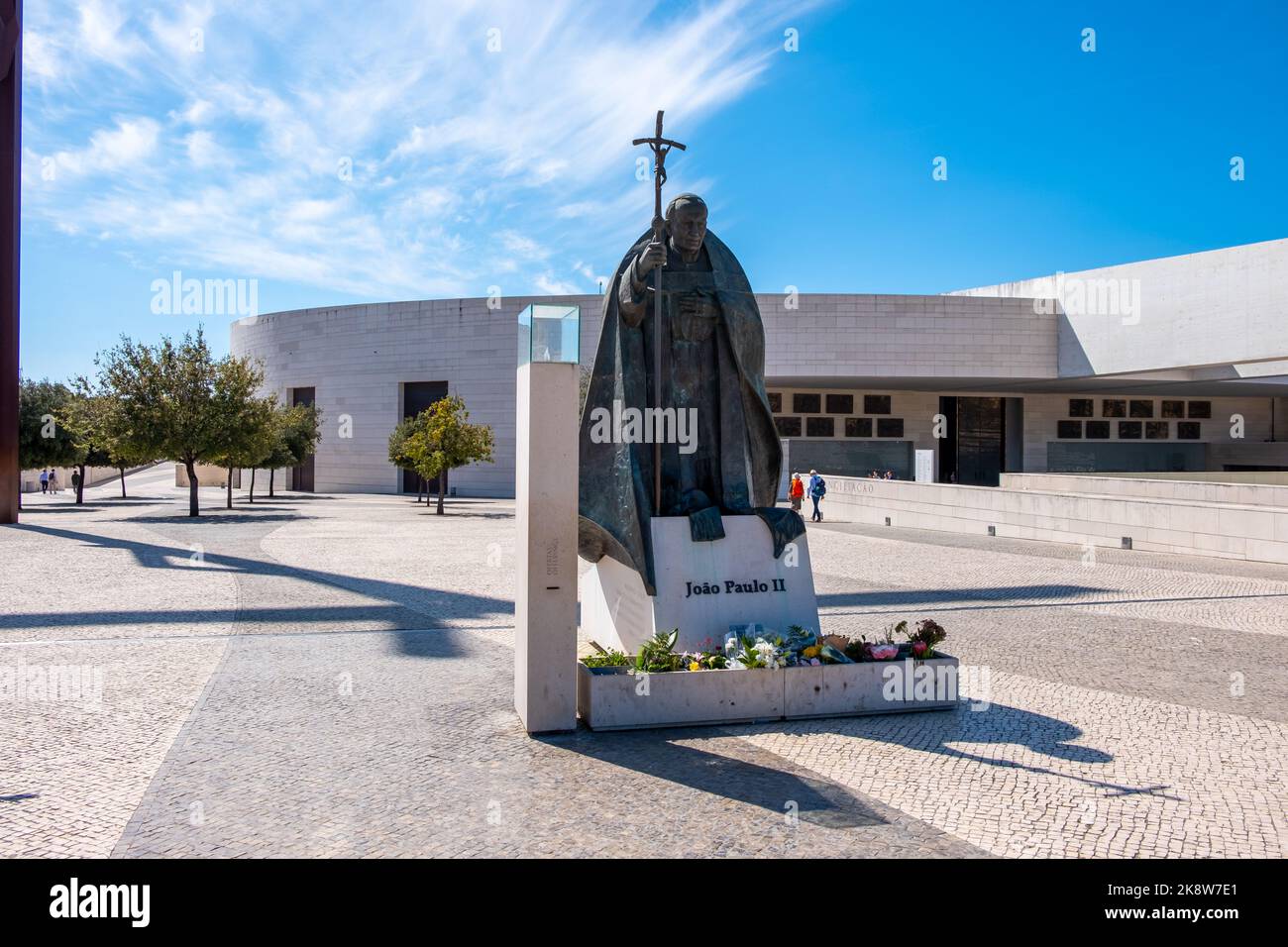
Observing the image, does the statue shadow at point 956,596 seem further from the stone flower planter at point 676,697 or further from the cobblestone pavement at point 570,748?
the stone flower planter at point 676,697

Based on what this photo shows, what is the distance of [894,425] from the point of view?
4422cm

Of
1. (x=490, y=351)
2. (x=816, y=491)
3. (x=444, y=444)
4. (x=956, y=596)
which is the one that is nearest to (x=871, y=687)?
(x=956, y=596)

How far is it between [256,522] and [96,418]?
5.86m

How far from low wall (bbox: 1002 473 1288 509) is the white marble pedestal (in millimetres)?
14206

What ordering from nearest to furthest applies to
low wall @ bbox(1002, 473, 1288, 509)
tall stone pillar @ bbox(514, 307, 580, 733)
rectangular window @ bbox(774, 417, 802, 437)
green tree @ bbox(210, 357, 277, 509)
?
tall stone pillar @ bbox(514, 307, 580, 733), low wall @ bbox(1002, 473, 1288, 509), green tree @ bbox(210, 357, 277, 509), rectangular window @ bbox(774, 417, 802, 437)

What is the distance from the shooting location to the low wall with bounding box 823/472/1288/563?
1498 cm

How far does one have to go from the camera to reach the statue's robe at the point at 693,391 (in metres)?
6.95

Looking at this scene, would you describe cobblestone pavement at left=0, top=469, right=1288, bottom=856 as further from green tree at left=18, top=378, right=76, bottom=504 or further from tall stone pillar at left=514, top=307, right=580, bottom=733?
green tree at left=18, top=378, right=76, bottom=504

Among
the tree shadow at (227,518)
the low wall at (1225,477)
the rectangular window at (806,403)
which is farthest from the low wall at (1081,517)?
the tree shadow at (227,518)

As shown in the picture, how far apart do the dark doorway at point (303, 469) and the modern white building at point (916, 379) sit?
0.38 ft

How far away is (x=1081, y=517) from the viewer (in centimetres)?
1850

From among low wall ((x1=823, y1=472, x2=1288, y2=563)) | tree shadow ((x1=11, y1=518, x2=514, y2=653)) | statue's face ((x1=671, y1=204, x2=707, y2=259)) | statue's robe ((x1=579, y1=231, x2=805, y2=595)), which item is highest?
statue's face ((x1=671, y1=204, x2=707, y2=259))

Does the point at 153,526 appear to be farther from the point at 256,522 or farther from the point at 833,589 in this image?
the point at 833,589

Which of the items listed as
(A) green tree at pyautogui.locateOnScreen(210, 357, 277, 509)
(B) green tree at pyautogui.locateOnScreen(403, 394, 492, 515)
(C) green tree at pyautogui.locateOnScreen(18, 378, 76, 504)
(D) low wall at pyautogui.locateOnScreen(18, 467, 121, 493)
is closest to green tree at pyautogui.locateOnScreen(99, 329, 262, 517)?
(A) green tree at pyautogui.locateOnScreen(210, 357, 277, 509)
